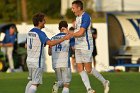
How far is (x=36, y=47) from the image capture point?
15.8 m

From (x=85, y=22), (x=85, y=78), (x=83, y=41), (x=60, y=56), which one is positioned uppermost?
(x=85, y=22)

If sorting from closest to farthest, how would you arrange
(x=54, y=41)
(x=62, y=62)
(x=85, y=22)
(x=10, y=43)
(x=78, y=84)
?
1. (x=54, y=41)
2. (x=62, y=62)
3. (x=85, y=22)
4. (x=78, y=84)
5. (x=10, y=43)

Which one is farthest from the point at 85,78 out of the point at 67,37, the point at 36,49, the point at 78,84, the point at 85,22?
the point at 78,84

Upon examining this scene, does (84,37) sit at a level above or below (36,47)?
above

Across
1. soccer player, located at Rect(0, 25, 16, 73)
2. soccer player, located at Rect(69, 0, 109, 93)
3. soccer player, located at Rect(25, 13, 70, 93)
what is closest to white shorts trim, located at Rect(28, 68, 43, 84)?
soccer player, located at Rect(25, 13, 70, 93)

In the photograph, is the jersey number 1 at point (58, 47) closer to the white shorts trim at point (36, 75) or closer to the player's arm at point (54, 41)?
the player's arm at point (54, 41)

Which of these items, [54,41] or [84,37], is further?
[84,37]

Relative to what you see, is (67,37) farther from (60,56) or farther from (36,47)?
(60,56)

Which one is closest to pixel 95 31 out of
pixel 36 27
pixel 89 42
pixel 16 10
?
pixel 89 42

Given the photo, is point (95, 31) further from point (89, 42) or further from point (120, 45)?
point (89, 42)

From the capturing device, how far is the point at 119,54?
32062mm

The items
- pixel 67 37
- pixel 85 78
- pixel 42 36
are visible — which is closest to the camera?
pixel 42 36

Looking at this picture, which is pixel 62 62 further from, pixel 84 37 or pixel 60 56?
pixel 84 37

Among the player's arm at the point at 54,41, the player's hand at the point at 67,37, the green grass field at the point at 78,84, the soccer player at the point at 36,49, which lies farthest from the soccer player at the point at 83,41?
the soccer player at the point at 36,49
